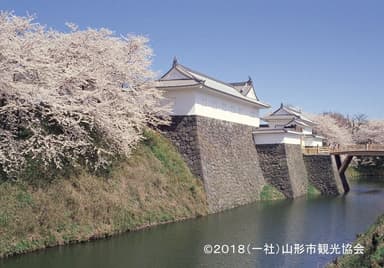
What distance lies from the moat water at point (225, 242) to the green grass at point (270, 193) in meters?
4.12

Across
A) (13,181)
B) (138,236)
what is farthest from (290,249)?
(13,181)

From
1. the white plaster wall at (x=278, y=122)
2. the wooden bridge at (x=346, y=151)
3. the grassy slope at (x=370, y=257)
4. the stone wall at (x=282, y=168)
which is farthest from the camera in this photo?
the white plaster wall at (x=278, y=122)

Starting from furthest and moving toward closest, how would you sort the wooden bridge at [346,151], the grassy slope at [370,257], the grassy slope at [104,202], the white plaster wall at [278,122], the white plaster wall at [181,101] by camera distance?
the white plaster wall at [278,122] < the wooden bridge at [346,151] < the white plaster wall at [181,101] < the grassy slope at [104,202] < the grassy slope at [370,257]

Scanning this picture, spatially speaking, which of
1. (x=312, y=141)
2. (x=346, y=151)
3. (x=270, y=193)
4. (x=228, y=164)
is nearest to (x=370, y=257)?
(x=228, y=164)

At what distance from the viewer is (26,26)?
11797 millimetres

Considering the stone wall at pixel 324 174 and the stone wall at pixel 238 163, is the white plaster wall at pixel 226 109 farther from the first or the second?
the stone wall at pixel 324 174

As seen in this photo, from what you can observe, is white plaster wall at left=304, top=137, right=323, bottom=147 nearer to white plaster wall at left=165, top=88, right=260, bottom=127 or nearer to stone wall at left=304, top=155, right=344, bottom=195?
stone wall at left=304, top=155, right=344, bottom=195

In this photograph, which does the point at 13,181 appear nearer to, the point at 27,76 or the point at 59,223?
the point at 59,223

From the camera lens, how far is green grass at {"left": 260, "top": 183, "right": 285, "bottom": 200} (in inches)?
778

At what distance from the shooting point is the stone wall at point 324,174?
2219 centimetres

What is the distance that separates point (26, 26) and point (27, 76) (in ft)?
5.58

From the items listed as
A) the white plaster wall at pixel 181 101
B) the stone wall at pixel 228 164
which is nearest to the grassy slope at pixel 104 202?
the stone wall at pixel 228 164

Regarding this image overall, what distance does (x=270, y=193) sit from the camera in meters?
20.2

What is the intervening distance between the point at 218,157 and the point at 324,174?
334 inches
